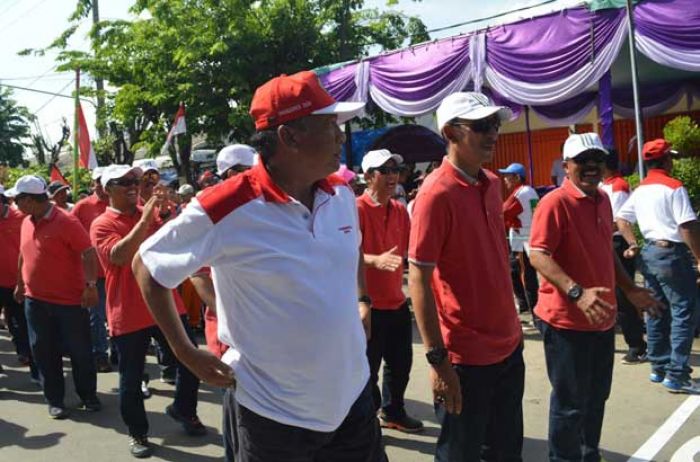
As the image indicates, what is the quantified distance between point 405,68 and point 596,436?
7754mm

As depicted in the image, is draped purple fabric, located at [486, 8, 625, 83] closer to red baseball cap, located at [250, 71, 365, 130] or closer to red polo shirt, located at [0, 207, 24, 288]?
red polo shirt, located at [0, 207, 24, 288]

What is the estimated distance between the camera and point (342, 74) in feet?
37.8

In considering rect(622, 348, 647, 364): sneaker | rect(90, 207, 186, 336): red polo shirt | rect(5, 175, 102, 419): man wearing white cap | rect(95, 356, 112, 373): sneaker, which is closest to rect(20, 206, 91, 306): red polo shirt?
rect(5, 175, 102, 419): man wearing white cap

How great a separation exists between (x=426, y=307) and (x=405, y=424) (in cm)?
223

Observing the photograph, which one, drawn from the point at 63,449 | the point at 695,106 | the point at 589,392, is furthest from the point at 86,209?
the point at 695,106

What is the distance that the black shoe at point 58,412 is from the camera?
5742 mm

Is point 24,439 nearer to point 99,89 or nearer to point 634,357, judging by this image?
point 634,357

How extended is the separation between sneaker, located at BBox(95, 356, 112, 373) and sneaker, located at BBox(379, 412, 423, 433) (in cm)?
359

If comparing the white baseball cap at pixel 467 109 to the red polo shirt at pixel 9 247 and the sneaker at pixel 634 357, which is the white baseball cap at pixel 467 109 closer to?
the sneaker at pixel 634 357

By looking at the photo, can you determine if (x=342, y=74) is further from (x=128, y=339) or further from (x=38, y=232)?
(x=128, y=339)

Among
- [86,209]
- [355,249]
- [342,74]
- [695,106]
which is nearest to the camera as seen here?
[355,249]

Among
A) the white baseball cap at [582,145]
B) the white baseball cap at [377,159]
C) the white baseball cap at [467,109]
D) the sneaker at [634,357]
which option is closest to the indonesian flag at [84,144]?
the white baseball cap at [377,159]

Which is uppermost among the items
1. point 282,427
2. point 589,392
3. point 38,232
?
point 38,232

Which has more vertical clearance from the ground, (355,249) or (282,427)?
(355,249)
